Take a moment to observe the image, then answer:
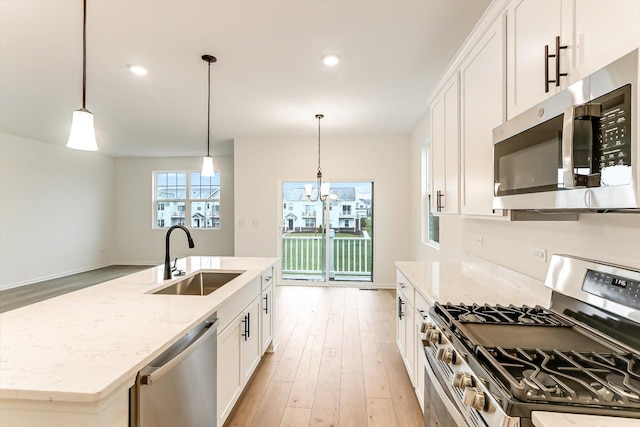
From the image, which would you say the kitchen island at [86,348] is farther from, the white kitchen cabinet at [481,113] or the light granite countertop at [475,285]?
the white kitchen cabinet at [481,113]

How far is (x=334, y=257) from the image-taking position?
5.70 meters


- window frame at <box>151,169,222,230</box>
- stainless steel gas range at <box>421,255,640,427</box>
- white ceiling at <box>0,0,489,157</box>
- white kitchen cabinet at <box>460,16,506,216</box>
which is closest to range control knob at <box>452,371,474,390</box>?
stainless steel gas range at <box>421,255,640,427</box>

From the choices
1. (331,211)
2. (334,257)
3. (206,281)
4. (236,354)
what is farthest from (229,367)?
(331,211)

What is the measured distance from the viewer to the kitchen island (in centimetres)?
85

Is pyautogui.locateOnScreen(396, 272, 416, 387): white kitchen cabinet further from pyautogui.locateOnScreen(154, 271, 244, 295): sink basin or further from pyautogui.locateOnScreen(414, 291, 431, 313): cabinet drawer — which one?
pyautogui.locateOnScreen(154, 271, 244, 295): sink basin

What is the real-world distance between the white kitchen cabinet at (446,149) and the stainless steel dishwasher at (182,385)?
1.82 m

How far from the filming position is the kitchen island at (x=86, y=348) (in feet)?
2.80

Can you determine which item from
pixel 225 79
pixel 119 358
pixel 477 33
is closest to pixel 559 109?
pixel 477 33

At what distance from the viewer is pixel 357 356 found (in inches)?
113

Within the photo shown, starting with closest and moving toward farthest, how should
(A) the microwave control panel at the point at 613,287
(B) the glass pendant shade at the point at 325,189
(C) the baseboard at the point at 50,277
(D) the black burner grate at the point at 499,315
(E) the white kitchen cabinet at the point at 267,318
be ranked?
(A) the microwave control panel at the point at 613,287, (D) the black burner grate at the point at 499,315, (E) the white kitchen cabinet at the point at 267,318, (B) the glass pendant shade at the point at 325,189, (C) the baseboard at the point at 50,277

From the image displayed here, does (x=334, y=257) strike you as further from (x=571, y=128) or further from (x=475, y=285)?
(x=571, y=128)

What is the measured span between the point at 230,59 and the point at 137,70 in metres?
1.01

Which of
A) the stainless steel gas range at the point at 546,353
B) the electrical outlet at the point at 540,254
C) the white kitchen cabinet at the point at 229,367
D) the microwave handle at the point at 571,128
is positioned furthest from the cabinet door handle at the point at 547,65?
the white kitchen cabinet at the point at 229,367

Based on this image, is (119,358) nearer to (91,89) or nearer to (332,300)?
(91,89)
